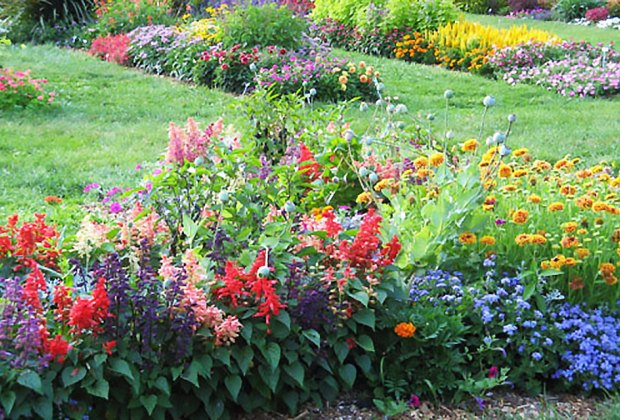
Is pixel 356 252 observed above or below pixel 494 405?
above

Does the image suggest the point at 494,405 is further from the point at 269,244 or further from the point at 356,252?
the point at 269,244

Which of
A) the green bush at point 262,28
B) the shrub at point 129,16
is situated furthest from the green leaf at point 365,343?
the shrub at point 129,16

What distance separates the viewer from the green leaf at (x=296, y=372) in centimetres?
286

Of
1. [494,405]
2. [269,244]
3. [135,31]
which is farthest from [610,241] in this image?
[135,31]

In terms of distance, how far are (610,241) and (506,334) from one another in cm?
82

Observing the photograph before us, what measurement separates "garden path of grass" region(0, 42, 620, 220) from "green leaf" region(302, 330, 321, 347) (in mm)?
2985

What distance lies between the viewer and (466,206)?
3521 millimetres

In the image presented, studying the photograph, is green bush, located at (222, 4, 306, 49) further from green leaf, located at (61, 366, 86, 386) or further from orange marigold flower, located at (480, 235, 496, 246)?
green leaf, located at (61, 366, 86, 386)

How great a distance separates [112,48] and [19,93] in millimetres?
3937

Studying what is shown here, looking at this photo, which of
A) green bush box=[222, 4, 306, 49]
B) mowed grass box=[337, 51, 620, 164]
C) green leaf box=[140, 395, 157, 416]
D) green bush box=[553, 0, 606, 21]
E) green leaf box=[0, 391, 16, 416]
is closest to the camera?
green leaf box=[0, 391, 16, 416]

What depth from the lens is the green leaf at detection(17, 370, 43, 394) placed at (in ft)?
7.89

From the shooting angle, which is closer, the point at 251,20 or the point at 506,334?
the point at 506,334

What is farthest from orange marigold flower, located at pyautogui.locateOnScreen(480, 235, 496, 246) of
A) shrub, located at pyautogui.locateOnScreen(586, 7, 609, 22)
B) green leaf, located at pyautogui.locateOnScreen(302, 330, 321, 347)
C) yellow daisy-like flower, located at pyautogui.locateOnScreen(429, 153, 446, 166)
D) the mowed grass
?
shrub, located at pyautogui.locateOnScreen(586, 7, 609, 22)

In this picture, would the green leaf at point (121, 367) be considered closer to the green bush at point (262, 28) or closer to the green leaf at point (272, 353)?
the green leaf at point (272, 353)
